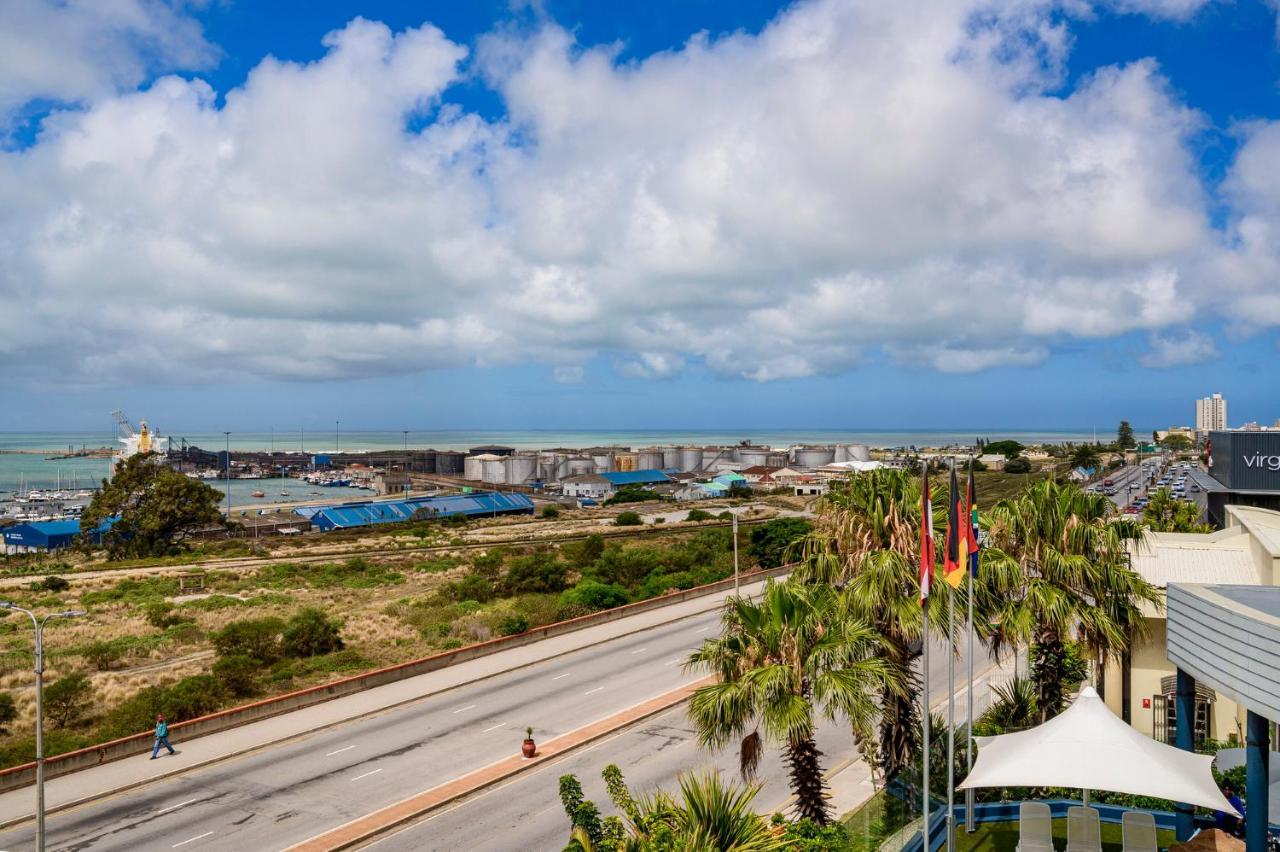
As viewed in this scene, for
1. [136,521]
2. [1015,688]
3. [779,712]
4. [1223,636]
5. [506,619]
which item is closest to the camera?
[1223,636]

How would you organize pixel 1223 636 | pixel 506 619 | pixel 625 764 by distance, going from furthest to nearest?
pixel 506 619 → pixel 625 764 → pixel 1223 636

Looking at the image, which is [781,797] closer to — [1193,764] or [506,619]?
[1193,764]

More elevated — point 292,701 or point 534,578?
point 534,578

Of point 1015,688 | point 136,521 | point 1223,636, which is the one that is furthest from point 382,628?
point 136,521

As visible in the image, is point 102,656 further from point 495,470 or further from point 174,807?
point 495,470

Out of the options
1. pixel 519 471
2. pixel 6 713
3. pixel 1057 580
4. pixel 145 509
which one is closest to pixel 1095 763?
pixel 1057 580

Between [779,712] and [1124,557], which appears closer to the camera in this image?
[779,712]

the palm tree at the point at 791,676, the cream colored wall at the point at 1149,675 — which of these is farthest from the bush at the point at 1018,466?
the palm tree at the point at 791,676

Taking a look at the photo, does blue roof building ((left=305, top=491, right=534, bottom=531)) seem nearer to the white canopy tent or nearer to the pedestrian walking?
the pedestrian walking
